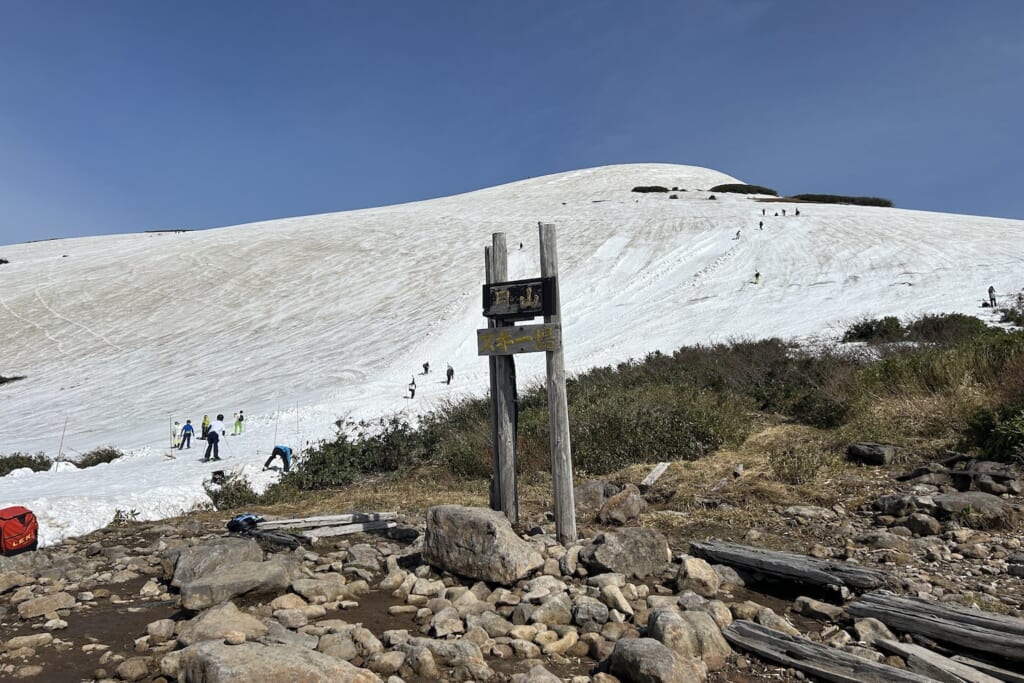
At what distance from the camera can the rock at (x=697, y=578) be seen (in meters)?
5.36

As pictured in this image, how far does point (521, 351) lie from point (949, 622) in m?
4.35

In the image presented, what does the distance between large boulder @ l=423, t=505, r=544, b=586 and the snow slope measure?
653 cm

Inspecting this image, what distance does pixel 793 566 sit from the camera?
212 inches

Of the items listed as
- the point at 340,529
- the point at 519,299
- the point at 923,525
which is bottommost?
the point at 340,529

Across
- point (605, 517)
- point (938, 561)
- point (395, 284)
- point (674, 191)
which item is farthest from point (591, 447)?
point (674, 191)

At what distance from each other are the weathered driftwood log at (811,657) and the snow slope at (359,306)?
9.36 m

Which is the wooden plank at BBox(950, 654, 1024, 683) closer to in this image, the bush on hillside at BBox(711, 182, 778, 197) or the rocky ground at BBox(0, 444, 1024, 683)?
the rocky ground at BBox(0, 444, 1024, 683)

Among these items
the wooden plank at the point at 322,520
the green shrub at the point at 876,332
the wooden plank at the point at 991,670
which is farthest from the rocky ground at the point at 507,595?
the green shrub at the point at 876,332

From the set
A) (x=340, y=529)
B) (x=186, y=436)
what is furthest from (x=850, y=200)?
(x=340, y=529)

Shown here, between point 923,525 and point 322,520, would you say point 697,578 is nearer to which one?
point 923,525

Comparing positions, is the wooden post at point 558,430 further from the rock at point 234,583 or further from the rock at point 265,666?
the rock at point 265,666

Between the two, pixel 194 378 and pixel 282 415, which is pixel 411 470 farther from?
pixel 194 378

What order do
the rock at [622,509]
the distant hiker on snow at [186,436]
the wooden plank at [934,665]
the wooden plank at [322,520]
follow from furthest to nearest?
1. the distant hiker on snow at [186,436]
2. the wooden plank at [322,520]
3. the rock at [622,509]
4. the wooden plank at [934,665]

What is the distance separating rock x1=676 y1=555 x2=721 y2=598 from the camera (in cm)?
536
